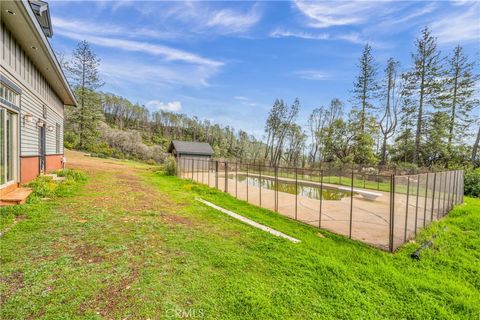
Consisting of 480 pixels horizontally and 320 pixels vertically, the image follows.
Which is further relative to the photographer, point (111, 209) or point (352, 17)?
point (352, 17)

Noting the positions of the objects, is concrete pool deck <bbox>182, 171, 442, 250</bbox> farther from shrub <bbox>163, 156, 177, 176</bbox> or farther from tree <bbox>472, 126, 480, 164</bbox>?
tree <bbox>472, 126, 480, 164</bbox>

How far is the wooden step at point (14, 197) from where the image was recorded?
189 inches

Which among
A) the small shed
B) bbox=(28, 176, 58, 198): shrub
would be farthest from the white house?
the small shed

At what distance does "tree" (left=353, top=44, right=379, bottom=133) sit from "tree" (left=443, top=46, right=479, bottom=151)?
549 cm

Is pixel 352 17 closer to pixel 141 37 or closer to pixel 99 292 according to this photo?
pixel 141 37

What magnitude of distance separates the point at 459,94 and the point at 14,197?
28544 millimetres

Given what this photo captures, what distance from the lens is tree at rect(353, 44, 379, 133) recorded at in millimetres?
22141

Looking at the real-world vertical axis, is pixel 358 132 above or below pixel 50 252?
above

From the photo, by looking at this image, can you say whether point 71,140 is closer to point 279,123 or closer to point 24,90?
point 24,90

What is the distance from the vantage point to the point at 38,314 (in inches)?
79.0

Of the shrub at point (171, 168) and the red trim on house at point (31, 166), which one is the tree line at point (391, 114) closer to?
the shrub at point (171, 168)

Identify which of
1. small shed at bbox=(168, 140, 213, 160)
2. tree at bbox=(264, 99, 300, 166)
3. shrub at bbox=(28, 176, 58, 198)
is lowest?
shrub at bbox=(28, 176, 58, 198)

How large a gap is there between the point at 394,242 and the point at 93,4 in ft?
35.3

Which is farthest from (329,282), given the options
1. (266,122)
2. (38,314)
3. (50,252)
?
(266,122)
